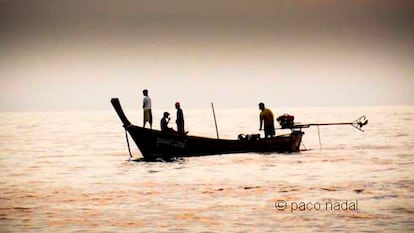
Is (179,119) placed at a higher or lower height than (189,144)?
higher

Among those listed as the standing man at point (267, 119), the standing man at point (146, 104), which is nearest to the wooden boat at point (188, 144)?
the standing man at point (267, 119)

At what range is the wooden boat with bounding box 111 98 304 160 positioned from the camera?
30.7m

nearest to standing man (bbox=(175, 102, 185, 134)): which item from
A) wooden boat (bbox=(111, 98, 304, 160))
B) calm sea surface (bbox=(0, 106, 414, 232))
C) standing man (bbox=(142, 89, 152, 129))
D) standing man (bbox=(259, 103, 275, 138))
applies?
wooden boat (bbox=(111, 98, 304, 160))

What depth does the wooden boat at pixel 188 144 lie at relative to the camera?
101 feet

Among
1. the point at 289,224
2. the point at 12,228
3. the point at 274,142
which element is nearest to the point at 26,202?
the point at 12,228

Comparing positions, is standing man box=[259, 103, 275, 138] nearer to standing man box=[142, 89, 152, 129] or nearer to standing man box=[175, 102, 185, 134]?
standing man box=[175, 102, 185, 134]

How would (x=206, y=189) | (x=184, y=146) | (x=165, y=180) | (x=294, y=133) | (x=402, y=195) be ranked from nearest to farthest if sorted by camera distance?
(x=402, y=195) → (x=206, y=189) → (x=165, y=180) → (x=184, y=146) → (x=294, y=133)

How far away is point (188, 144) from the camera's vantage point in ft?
104

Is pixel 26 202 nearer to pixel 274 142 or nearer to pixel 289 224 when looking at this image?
pixel 289 224

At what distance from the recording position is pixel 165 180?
26766 mm

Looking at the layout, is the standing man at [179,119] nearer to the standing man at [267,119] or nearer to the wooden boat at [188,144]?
the wooden boat at [188,144]

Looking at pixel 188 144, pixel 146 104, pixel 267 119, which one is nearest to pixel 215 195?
pixel 146 104

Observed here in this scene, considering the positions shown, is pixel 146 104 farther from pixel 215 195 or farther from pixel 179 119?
pixel 215 195

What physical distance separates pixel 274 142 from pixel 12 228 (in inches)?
616
